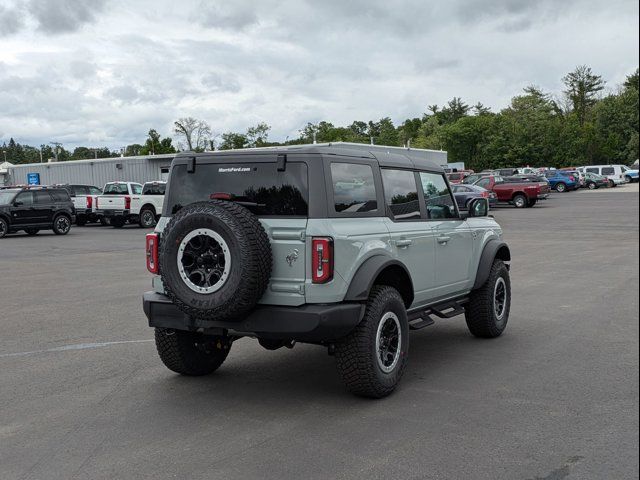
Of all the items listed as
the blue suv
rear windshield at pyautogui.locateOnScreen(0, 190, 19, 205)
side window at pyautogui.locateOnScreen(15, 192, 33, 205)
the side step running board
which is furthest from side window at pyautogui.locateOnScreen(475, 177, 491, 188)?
the side step running board

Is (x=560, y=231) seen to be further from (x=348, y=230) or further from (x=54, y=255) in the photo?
(x=348, y=230)

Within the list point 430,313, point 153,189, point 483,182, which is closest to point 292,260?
point 430,313

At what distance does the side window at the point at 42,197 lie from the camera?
1039 inches

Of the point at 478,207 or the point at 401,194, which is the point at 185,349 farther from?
the point at 478,207

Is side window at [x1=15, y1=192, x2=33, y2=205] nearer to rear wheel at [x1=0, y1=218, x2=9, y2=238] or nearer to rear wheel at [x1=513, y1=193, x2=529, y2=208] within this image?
rear wheel at [x1=0, y1=218, x2=9, y2=238]

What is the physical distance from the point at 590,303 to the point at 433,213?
3.77 meters

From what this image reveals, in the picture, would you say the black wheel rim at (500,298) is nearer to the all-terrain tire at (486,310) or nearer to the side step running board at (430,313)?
the all-terrain tire at (486,310)

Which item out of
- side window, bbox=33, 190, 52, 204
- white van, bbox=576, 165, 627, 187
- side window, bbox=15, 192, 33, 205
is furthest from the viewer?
white van, bbox=576, 165, 627, 187

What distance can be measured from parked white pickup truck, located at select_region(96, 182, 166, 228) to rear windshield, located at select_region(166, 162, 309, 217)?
23.9m

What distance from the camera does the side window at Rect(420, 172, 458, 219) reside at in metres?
6.78

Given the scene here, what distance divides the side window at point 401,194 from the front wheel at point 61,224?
2276cm

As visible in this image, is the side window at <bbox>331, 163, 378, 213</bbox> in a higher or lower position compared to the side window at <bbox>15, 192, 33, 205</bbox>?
higher

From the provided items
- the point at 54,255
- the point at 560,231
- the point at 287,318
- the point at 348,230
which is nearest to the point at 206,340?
the point at 287,318

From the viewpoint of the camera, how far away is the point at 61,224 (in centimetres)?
2677
